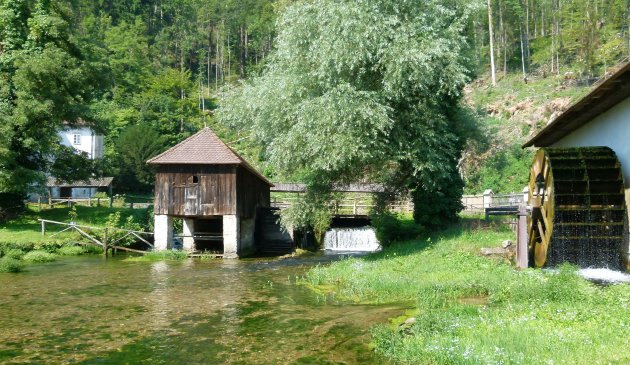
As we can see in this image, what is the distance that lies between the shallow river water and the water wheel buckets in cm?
605

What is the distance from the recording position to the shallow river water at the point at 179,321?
997 centimetres

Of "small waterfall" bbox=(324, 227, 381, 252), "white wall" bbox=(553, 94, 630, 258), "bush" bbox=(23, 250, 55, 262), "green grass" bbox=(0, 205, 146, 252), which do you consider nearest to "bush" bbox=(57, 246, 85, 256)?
"green grass" bbox=(0, 205, 146, 252)

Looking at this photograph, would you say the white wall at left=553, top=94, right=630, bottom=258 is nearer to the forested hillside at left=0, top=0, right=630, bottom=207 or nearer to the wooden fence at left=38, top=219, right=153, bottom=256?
the forested hillside at left=0, top=0, right=630, bottom=207

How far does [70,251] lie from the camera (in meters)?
30.0

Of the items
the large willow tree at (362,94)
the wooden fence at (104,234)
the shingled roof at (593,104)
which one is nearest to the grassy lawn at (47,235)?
the wooden fence at (104,234)

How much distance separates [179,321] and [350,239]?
21.5 meters

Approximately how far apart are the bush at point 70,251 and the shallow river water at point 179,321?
898 centimetres

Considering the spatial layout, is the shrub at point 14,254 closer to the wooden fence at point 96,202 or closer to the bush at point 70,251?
the bush at point 70,251

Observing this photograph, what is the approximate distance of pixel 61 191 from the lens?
5516 cm

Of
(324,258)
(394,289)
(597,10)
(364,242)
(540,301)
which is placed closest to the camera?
(540,301)

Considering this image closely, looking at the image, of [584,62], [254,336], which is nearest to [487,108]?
[584,62]

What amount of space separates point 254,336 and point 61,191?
4936 cm

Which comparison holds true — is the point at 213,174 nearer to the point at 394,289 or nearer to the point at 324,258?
the point at 324,258

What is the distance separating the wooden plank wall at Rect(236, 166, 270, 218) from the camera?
31.1 meters
